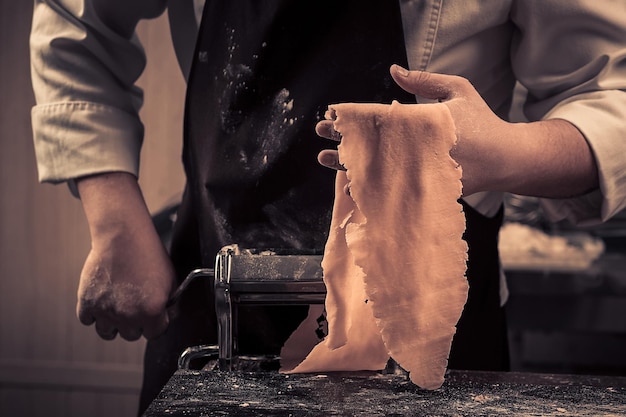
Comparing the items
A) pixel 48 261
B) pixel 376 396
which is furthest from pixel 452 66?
pixel 48 261

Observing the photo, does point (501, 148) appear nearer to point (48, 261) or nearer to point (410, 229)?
point (410, 229)

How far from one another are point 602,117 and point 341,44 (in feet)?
0.97

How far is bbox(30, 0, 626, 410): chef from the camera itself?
792 millimetres

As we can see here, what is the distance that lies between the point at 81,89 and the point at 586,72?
0.62m

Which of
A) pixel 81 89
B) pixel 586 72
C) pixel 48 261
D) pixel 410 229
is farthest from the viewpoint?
pixel 48 261

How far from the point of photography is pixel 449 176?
59 centimetres

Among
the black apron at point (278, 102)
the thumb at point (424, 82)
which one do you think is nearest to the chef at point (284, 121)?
the black apron at point (278, 102)

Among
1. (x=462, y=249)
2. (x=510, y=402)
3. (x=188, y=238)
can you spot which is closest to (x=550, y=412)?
(x=510, y=402)

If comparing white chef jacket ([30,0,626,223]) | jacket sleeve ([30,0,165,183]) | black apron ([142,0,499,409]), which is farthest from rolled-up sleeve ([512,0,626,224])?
jacket sleeve ([30,0,165,183])

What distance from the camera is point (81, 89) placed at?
36.3 inches

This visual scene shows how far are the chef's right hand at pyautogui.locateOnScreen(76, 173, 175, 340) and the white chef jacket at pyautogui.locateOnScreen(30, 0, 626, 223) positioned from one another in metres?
0.06

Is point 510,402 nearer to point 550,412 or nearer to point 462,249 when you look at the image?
point 550,412

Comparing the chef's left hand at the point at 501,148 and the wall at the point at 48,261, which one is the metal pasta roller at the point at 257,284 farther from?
the wall at the point at 48,261

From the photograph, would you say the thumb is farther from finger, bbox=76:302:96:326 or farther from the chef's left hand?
finger, bbox=76:302:96:326
